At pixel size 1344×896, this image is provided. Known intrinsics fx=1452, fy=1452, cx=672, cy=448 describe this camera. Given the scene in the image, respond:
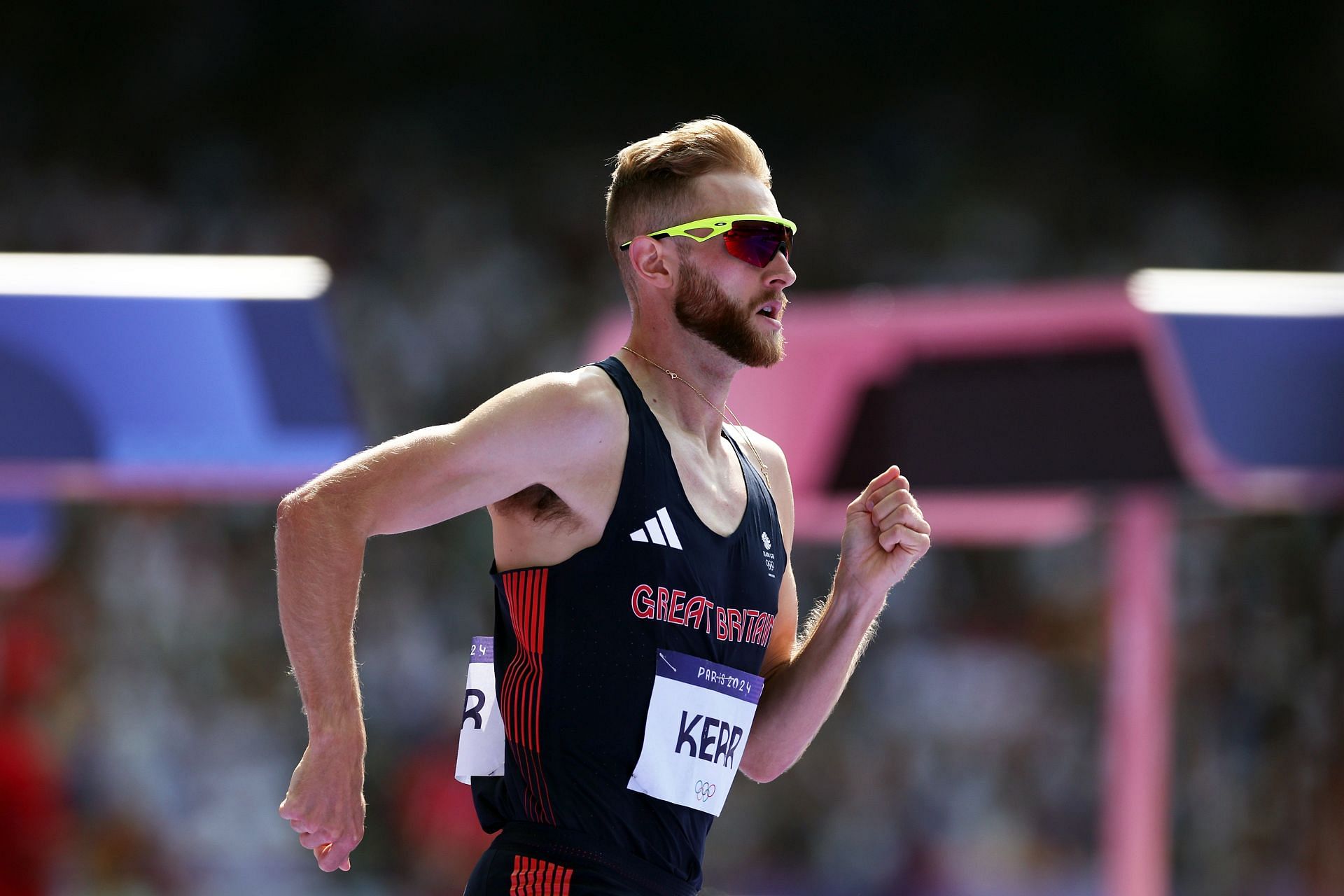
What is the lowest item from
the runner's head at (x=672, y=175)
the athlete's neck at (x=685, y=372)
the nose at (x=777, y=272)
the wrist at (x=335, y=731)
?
the wrist at (x=335, y=731)

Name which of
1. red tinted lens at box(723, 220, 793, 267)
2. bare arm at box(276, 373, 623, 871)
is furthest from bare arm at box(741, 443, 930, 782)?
bare arm at box(276, 373, 623, 871)

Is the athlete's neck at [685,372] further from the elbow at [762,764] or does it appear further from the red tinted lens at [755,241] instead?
the elbow at [762,764]

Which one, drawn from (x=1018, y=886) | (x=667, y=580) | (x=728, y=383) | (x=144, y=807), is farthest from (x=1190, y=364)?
(x=144, y=807)

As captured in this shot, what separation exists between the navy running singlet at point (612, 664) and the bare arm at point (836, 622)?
13.3 inches

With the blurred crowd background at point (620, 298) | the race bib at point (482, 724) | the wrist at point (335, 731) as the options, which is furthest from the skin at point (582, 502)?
the blurred crowd background at point (620, 298)

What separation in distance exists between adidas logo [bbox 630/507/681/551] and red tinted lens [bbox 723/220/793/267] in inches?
19.3

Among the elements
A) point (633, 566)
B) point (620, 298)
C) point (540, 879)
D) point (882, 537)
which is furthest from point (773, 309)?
point (620, 298)

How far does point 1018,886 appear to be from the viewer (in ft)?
29.7

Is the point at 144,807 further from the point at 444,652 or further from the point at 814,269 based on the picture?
the point at 814,269

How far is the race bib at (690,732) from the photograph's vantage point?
2330 mm

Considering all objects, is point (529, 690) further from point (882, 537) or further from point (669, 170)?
point (669, 170)

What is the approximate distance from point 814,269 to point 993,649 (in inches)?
128

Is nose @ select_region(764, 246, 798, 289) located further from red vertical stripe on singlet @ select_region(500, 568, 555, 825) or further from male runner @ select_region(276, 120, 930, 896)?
red vertical stripe on singlet @ select_region(500, 568, 555, 825)

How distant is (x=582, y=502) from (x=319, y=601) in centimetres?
43
